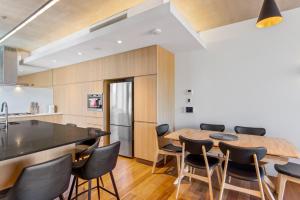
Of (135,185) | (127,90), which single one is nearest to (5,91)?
(127,90)

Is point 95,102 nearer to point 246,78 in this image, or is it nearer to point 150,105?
point 150,105

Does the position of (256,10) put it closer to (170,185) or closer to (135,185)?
(170,185)

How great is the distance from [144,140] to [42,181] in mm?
2377

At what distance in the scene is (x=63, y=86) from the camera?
17.3ft

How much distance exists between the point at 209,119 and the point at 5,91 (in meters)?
6.52

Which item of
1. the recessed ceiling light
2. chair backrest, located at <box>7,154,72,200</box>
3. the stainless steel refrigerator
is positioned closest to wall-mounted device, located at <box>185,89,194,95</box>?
the stainless steel refrigerator

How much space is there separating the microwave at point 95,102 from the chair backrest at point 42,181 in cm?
296

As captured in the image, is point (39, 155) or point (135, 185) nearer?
point (39, 155)

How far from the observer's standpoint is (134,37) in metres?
2.86

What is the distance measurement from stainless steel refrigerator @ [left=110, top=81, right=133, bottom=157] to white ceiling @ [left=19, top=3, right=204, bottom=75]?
884mm

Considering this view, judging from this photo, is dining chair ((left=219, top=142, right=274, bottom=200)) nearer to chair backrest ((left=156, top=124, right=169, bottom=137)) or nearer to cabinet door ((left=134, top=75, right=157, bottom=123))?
chair backrest ((left=156, top=124, right=169, bottom=137))

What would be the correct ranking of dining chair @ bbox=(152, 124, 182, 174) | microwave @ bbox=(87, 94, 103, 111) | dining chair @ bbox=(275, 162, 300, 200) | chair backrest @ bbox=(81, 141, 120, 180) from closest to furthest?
chair backrest @ bbox=(81, 141, 120, 180), dining chair @ bbox=(275, 162, 300, 200), dining chair @ bbox=(152, 124, 182, 174), microwave @ bbox=(87, 94, 103, 111)

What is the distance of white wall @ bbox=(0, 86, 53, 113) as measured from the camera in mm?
5449

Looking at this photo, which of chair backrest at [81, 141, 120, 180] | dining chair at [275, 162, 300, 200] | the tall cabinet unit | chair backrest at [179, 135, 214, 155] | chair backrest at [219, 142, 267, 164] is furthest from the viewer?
the tall cabinet unit
